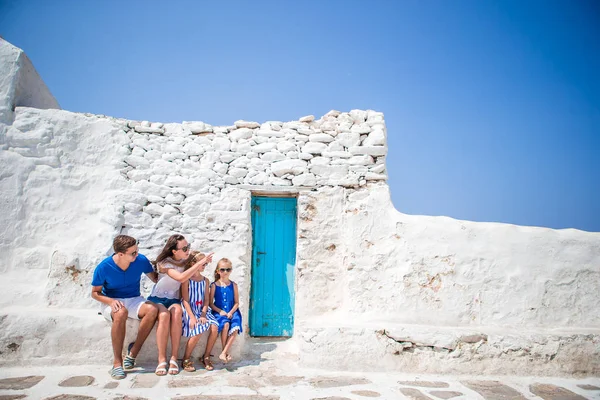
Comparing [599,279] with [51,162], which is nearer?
[599,279]

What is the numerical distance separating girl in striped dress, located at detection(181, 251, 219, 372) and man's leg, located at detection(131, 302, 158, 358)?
30 cm

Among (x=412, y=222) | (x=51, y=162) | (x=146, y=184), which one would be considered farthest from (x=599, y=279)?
(x=51, y=162)

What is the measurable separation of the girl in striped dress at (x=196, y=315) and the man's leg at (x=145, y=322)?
0.30m

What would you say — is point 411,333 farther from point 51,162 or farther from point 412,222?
point 51,162

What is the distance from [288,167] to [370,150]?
1.10 m

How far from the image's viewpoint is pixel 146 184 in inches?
194

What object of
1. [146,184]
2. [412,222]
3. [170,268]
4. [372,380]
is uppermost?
[146,184]

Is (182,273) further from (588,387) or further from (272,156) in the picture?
(588,387)

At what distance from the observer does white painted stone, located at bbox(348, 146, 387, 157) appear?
197 inches

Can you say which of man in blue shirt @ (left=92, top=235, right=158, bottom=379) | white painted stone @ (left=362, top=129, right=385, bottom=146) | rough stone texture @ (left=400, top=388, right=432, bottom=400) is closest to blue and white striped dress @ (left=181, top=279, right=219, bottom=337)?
man in blue shirt @ (left=92, top=235, right=158, bottom=379)

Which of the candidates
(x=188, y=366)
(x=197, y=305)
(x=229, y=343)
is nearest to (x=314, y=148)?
(x=197, y=305)

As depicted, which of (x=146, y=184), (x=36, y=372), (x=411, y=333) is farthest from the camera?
(x=146, y=184)

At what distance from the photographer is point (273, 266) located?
5.11 m

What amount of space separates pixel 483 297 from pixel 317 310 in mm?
1911
